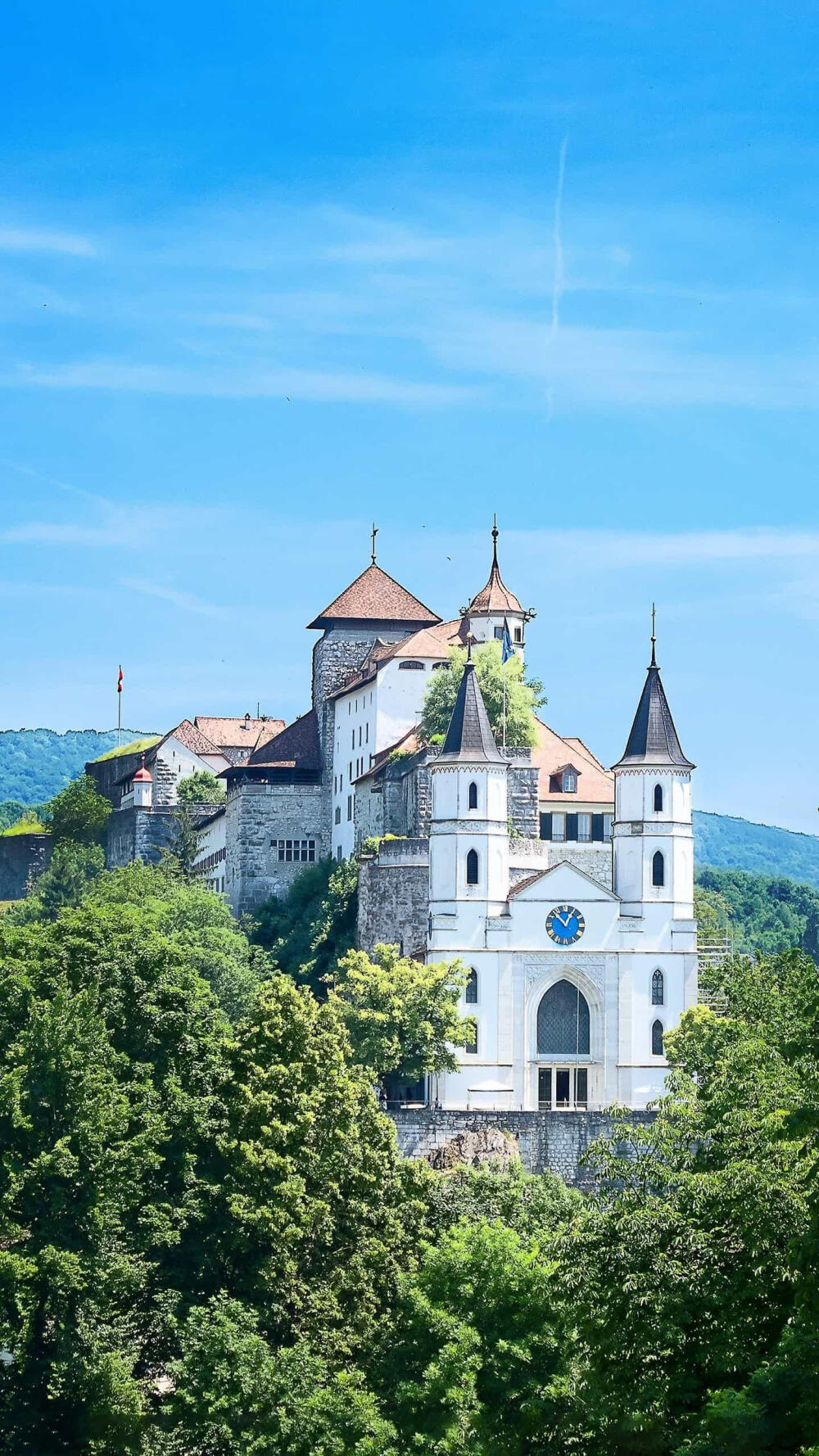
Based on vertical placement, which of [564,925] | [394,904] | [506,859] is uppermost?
[506,859]

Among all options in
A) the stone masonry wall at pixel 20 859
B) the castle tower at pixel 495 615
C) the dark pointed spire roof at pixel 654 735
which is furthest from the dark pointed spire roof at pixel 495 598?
the stone masonry wall at pixel 20 859

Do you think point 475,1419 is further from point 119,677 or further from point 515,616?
point 119,677

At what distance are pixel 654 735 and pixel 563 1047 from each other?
11336 millimetres

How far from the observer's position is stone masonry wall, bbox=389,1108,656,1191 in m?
84.4

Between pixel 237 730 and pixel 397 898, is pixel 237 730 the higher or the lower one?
the higher one

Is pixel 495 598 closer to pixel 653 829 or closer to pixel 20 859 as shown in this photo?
pixel 653 829

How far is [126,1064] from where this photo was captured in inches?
2367

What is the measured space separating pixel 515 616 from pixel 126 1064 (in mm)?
57490

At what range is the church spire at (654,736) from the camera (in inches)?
3659

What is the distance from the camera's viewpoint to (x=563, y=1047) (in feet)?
300

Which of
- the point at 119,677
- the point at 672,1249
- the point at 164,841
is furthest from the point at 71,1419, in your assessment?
the point at 119,677

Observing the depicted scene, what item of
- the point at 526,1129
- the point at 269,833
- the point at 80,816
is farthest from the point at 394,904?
the point at 80,816

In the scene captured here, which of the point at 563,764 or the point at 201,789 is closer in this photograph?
the point at 563,764

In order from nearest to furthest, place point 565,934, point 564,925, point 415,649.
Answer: point 565,934 < point 564,925 < point 415,649
